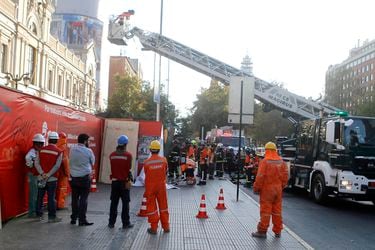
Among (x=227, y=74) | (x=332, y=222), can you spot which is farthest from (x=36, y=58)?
(x=332, y=222)

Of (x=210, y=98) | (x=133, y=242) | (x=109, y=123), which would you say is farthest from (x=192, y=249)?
(x=210, y=98)

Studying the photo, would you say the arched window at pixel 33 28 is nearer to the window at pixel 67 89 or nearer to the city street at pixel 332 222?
the window at pixel 67 89

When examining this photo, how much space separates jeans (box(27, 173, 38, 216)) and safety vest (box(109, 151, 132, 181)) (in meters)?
1.75

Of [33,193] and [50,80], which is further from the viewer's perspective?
[50,80]

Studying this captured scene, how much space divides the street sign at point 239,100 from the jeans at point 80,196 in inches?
251

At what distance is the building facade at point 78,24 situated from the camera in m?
81.4

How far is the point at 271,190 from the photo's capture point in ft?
29.8

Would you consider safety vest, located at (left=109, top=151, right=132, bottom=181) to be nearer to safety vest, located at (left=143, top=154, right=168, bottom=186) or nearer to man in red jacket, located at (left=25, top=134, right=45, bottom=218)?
safety vest, located at (left=143, top=154, right=168, bottom=186)

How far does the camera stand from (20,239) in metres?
7.91

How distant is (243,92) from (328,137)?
2.81 m

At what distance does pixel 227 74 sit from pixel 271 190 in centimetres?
1838

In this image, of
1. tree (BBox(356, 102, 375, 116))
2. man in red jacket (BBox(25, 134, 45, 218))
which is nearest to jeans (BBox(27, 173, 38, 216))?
man in red jacket (BBox(25, 134, 45, 218))

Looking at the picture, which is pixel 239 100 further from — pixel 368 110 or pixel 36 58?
pixel 368 110

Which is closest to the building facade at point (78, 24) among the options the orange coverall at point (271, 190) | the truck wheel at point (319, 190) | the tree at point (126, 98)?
the tree at point (126, 98)
